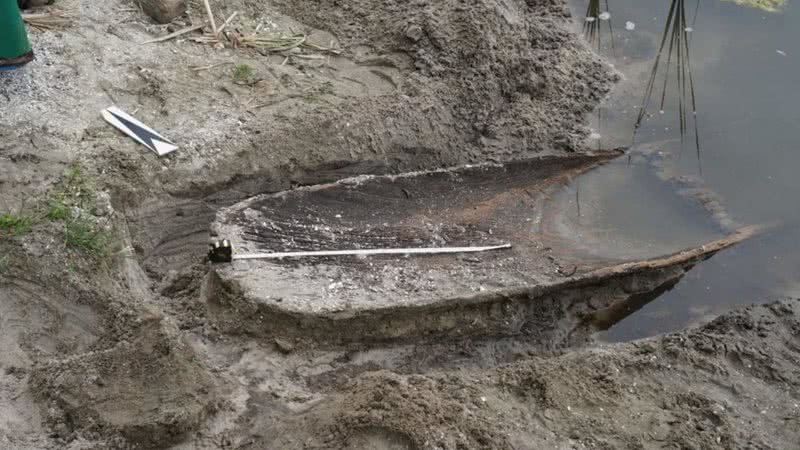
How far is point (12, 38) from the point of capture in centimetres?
482

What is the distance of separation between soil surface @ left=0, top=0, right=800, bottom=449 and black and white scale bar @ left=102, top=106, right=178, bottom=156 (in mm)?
70

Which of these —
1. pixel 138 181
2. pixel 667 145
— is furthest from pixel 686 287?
pixel 138 181

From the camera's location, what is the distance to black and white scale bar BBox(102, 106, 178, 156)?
4965mm

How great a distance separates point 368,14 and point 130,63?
1.75 m

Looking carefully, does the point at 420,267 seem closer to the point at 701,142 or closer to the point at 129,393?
the point at 129,393

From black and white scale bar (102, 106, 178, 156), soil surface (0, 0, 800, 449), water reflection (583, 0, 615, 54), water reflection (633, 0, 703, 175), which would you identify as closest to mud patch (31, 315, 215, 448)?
soil surface (0, 0, 800, 449)

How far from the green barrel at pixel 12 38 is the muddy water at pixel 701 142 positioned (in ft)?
11.4

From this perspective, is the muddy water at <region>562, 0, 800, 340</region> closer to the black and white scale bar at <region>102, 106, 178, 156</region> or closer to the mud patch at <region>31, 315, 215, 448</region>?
the mud patch at <region>31, 315, 215, 448</region>

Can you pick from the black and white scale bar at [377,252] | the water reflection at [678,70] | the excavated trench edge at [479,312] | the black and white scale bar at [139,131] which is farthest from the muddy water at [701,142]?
the black and white scale bar at [139,131]

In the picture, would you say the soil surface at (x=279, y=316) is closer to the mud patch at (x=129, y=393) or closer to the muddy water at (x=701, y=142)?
the mud patch at (x=129, y=393)

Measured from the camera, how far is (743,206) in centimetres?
591

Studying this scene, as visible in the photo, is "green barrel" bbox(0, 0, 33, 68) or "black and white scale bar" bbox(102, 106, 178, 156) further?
"black and white scale bar" bbox(102, 106, 178, 156)

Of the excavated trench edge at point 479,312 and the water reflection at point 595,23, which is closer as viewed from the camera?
the excavated trench edge at point 479,312

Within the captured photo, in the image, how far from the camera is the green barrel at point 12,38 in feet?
15.3
